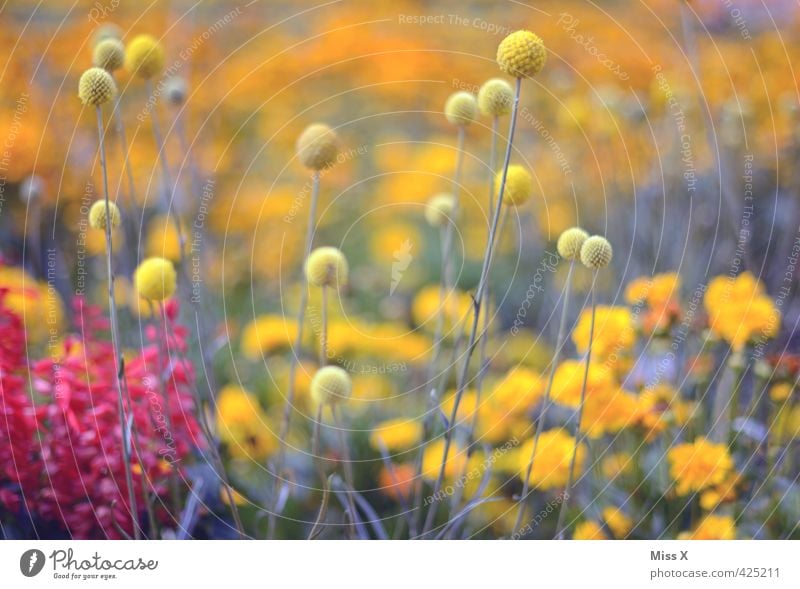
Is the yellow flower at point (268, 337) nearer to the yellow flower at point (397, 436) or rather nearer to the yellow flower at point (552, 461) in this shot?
the yellow flower at point (397, 436)

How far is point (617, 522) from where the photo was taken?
2.56 ft

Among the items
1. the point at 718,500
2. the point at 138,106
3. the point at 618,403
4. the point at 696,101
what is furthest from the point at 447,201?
the point at 138,106

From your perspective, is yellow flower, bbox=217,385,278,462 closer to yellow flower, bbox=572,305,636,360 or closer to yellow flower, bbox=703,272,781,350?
yellow flower, bbox=572,305,636,360

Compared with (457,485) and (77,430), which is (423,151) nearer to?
(457,485)

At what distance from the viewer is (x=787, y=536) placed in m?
0.78

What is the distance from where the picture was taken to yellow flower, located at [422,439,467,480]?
827 mm

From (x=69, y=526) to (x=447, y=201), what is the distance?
0.44 meters
